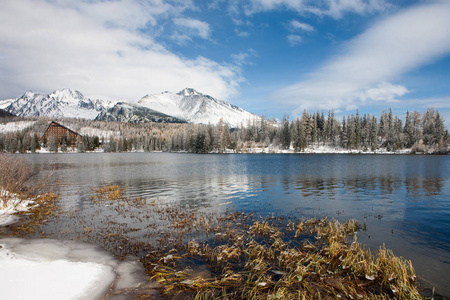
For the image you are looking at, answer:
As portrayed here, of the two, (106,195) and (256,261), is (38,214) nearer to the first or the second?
(106,195)

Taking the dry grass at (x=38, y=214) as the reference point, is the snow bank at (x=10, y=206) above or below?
above

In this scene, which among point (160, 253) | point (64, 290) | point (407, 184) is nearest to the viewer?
point (64, 290)

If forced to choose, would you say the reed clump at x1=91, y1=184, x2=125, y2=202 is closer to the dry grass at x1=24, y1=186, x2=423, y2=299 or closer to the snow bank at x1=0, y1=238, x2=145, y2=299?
the dry grass at x1=24, y1=186, x2=423, y2=299

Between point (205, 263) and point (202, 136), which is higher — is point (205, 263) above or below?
below

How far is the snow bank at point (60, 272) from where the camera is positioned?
771cm

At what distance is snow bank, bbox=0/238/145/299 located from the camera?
771 cm

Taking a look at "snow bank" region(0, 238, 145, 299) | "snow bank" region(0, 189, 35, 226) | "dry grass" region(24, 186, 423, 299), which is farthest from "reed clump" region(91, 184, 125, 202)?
"snow bank" region(0, 238, 145, 299)

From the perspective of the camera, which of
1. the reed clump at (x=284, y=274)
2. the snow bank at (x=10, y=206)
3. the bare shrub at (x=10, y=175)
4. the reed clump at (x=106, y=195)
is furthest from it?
the reed clump at (x=106, y=195)

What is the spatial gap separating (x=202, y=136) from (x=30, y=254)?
453ft

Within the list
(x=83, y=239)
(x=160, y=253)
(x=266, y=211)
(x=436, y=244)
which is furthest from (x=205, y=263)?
(x=436, y=244)

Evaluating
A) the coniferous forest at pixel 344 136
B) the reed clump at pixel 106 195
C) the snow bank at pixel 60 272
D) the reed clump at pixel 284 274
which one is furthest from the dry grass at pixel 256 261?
the coniferous forest at pixel 344 136

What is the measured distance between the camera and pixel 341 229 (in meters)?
13.7

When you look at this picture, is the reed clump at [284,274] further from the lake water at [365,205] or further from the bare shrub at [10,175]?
the bare shrub at [10,175]

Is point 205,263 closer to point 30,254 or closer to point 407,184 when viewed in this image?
point 30,254
